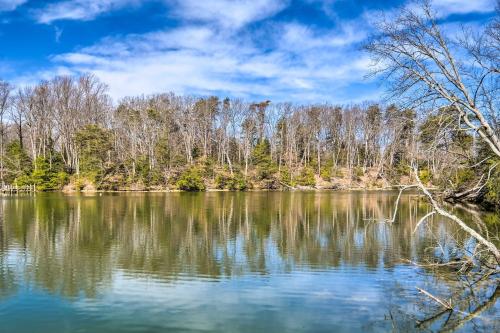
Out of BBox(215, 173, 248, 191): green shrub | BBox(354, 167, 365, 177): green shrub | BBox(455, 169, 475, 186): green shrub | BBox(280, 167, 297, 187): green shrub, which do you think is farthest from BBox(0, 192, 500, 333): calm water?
BBox(354, 167, 365, 177): green shrub

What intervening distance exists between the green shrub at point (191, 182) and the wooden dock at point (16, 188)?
749 inches

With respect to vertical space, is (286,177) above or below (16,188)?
above

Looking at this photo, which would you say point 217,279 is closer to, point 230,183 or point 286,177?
point 230,183

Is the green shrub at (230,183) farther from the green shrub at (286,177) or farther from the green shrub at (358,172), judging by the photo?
the green shrub at (358,172)

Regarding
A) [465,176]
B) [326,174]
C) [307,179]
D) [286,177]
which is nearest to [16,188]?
[286,177]

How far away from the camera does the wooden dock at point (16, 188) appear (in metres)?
56.3

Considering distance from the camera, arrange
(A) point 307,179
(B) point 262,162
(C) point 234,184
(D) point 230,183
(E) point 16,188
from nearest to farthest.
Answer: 1. (E) point 16,188
2. (D) point 230,183
3. (C) point 234,184
4. (B) point 262,162
5. (A) point 307,179

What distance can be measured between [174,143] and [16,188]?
2386 cm

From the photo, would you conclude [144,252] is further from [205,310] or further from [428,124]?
[428,124]

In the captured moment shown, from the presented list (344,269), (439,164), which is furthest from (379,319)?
(439,164)

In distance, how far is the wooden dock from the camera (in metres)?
56.3

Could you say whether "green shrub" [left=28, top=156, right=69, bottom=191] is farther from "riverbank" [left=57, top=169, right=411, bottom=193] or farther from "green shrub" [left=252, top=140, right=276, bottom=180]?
"green shrub" [left=252, top=140, right=276, bottom=180]

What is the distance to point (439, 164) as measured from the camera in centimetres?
1427

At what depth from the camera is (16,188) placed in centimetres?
5634
